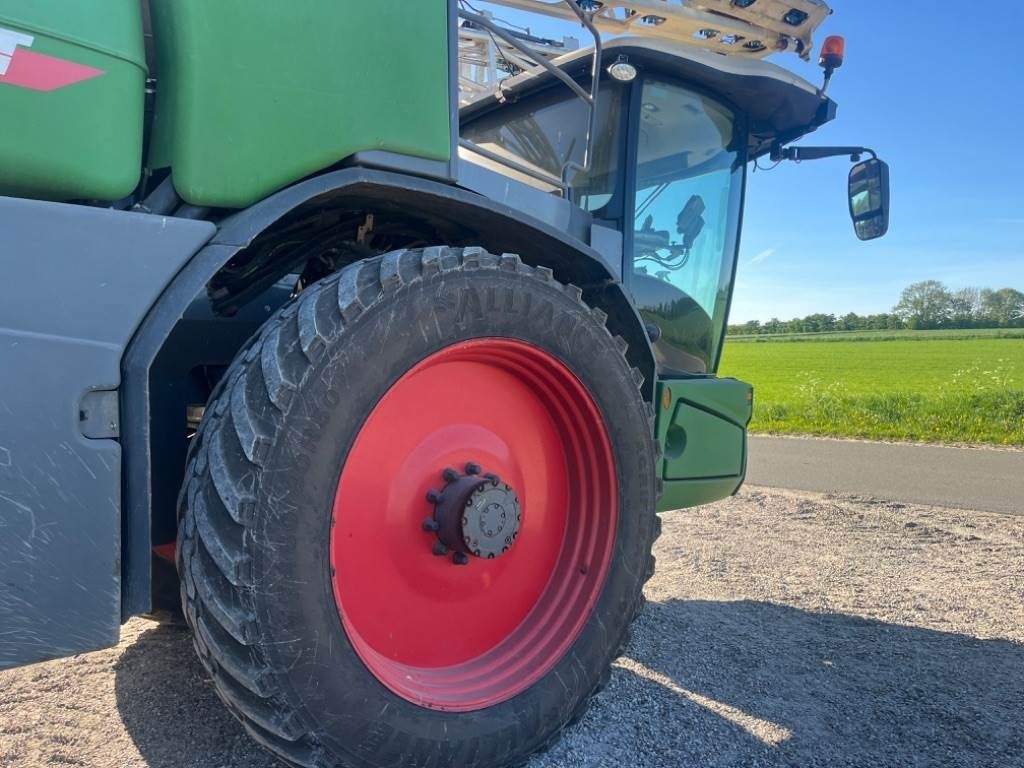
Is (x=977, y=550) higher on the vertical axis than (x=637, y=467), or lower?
lower

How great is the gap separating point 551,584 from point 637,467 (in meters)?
0.43

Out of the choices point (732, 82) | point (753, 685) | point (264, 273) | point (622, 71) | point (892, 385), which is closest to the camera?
point (264, 273)

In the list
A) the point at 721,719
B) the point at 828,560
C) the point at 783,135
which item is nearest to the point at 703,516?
the point at 828,560

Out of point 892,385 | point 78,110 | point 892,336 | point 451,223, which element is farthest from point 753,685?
point 892,336

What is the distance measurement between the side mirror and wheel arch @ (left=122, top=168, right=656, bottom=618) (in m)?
1.67

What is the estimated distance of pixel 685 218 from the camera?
11.9 ft

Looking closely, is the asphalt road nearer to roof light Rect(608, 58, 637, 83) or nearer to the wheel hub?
roof light Rect(608, 58, 637, 83)

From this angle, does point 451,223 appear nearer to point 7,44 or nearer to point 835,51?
point 7,44

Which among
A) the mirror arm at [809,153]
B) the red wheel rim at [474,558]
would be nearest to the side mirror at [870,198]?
the mirror arm at [809,153]

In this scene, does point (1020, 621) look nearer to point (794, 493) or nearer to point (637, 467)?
point (637, 467)

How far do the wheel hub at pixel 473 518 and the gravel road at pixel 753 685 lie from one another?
656 mm

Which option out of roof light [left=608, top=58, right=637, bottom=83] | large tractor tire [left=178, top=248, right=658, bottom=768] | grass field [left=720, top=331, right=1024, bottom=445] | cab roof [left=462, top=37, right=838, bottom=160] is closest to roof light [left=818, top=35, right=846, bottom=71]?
cab roof [left=462, top=37, right=838, bottom=160]

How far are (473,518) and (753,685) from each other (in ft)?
4.56

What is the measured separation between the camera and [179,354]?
6.95 feet
